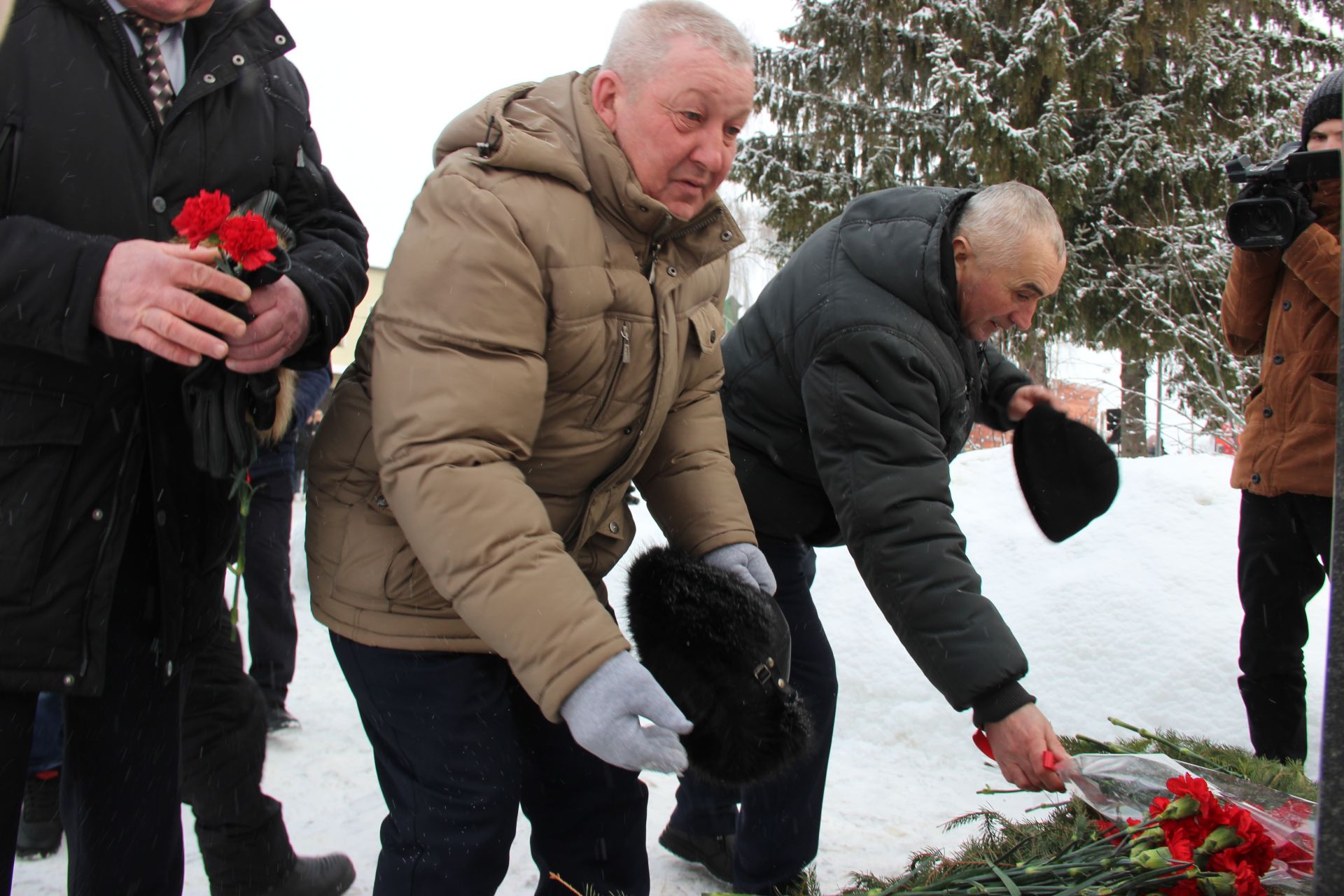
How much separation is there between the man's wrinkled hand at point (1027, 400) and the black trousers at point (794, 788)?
0.69 metres

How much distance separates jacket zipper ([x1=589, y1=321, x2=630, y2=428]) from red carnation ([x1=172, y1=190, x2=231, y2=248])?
0.64 meters

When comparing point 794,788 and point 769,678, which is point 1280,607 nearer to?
point 794,788

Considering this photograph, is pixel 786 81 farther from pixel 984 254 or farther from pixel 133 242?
pixel 133 242

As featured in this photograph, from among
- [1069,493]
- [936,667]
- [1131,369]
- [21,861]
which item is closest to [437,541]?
[936,667]

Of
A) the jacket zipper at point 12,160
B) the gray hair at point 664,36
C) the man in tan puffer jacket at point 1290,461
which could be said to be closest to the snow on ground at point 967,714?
the man in tan puffer jacket at point 1290,461

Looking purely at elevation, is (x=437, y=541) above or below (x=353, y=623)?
above

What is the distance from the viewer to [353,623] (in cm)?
172

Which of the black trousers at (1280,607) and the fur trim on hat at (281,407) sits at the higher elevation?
the fur trim on hat at (281,407)

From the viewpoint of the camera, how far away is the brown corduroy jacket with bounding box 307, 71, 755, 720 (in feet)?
4.73

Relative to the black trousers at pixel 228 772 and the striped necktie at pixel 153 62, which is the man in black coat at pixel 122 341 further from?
the black trousers at pixel 228 772

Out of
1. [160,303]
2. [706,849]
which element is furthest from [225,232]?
[706,849]

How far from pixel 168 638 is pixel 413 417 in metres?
0.77

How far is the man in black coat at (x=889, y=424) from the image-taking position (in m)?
2.03

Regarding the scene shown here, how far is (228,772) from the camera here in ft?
7.84
